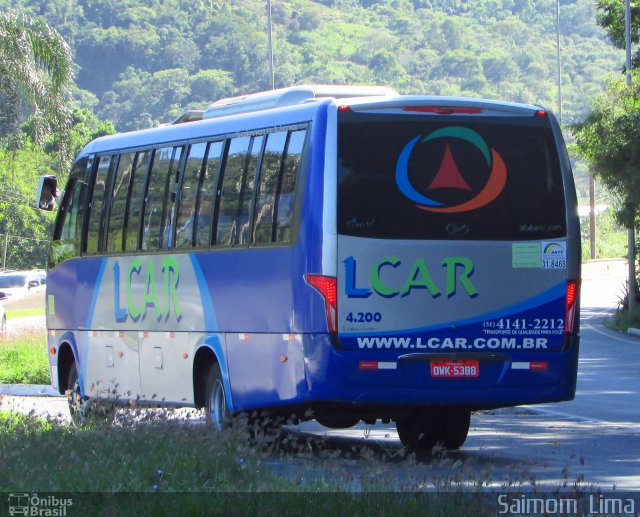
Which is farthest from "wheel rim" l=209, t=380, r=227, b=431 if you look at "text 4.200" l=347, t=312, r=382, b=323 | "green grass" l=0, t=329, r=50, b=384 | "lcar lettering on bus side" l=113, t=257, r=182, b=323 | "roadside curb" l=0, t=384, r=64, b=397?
"green grass" l=0, t=329, r=50, b=384

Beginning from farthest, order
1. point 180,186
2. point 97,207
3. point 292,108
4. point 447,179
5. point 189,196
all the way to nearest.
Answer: point 97,207 < point 180,186 < point 189,196 < point 292,108 < point 447,179

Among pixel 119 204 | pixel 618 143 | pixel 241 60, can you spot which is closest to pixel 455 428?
pixel 119 204

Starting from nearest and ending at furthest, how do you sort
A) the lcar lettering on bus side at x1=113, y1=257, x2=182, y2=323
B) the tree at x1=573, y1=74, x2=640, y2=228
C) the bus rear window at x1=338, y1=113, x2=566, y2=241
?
1. the bus rear window at x1=338, y1=113, x2=566, y2=241
2. the lcar lettering on bus side at x1=113, y1=257, x2=182, y2=323
3. the tree at x1=573, y1=74, x2=640, y2=228

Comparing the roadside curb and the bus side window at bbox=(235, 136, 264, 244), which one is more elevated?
the bus side window at bbox=(235, 136, 264, 244)

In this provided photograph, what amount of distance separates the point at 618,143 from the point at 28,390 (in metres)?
20.6

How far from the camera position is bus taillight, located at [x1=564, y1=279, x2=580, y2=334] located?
39.2ft

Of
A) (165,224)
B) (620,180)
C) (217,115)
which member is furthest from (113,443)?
(620,180)

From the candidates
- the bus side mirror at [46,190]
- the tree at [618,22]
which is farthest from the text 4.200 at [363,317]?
the tree at [618,22]

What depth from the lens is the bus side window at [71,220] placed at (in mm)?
16406

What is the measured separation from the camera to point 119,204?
15367mm

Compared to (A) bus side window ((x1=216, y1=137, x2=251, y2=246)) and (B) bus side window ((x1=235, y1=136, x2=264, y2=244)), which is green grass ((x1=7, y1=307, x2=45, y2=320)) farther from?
(B) bus side window ((x1=235, y1=136, x2=264, y2=244))

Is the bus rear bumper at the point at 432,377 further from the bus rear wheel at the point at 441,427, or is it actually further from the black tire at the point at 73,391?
the black tire at the point at 73,391

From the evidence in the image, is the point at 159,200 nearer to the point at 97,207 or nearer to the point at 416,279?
the point at 97,207

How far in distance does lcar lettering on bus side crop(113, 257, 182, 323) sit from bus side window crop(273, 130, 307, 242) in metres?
2.03
